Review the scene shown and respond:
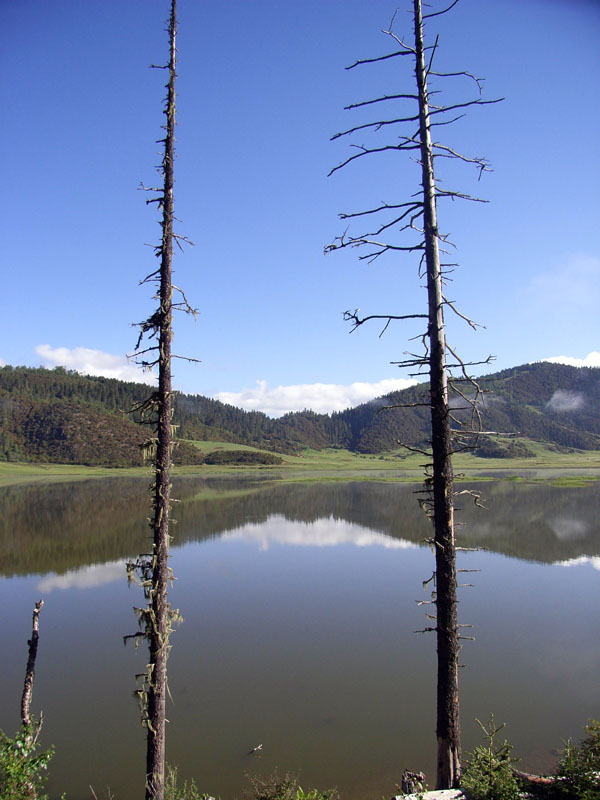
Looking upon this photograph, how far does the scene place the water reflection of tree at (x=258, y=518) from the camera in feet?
111

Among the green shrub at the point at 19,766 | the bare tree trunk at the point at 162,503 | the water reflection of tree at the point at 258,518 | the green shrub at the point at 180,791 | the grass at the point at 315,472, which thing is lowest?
the grass at the point at 315,472

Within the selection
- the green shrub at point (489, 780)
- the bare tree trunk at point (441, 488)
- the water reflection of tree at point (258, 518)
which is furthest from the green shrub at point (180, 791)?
the water reflection of tree at point (258, 518)

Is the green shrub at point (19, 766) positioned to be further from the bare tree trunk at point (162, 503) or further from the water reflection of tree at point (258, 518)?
the water reflection of tree at point (258, 518)

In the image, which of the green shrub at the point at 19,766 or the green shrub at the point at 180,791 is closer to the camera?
the green shrub at the point at 19,766

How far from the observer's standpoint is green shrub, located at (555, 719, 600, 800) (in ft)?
23.3

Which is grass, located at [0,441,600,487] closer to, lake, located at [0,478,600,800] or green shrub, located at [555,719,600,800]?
lake, located at [0,478,600,800]

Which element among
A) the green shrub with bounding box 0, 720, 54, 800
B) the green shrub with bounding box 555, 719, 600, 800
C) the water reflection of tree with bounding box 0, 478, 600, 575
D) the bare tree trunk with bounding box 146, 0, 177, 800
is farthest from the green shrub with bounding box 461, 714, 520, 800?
the water reflection of tree with bounding box 0, 478, 600, 575

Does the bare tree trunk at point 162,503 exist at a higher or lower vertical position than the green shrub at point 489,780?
higher

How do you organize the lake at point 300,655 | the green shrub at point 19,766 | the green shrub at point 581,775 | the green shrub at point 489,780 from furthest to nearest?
the lake at point 300,655, the green shrub at point 19,766, the green shrub at point 489,780, the green shrub at point 581,775

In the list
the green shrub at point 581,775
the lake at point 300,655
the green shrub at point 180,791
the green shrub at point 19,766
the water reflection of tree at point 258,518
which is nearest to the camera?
the green shrub at point 581,775

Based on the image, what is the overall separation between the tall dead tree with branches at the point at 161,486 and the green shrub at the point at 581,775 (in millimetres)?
6803

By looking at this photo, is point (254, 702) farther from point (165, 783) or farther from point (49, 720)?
point (49, 720)

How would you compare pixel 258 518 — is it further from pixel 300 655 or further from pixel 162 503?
pixel 162 503

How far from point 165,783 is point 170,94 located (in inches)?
560
